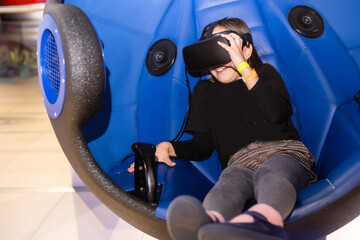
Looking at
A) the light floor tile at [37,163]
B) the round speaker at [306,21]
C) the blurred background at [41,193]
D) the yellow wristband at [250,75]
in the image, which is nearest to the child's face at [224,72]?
the yellow wristband at [250,75]

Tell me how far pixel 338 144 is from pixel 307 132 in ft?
0.49

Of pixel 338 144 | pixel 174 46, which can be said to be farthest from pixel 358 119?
pixel 174 46

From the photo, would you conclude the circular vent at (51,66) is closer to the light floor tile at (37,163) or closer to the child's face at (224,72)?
the child's face at (224,72)

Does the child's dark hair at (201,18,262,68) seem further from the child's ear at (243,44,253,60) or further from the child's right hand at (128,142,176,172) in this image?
the child's right hand at (128,142,176,172)

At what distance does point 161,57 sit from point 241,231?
754 mm

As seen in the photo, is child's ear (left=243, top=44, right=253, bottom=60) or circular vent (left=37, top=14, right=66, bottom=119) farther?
child's ear (left=243, top=44, right=253, bottom=60)

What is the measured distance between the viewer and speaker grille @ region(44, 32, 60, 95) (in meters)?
0.98

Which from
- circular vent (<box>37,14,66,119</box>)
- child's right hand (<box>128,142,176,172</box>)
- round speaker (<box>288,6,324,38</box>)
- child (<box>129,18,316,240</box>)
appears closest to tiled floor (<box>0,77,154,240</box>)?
child's right hand (<box>128,142,176,172</box>)

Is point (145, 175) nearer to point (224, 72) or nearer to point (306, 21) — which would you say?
point (224, 72)

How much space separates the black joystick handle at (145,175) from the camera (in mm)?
1010

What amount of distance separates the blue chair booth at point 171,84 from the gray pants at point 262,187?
7 cm

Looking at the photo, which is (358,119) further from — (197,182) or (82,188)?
(82,188)

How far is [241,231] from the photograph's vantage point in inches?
27.2

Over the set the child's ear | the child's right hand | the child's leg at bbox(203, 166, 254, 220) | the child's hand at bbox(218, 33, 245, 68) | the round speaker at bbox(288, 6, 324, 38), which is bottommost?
the child's right hand
